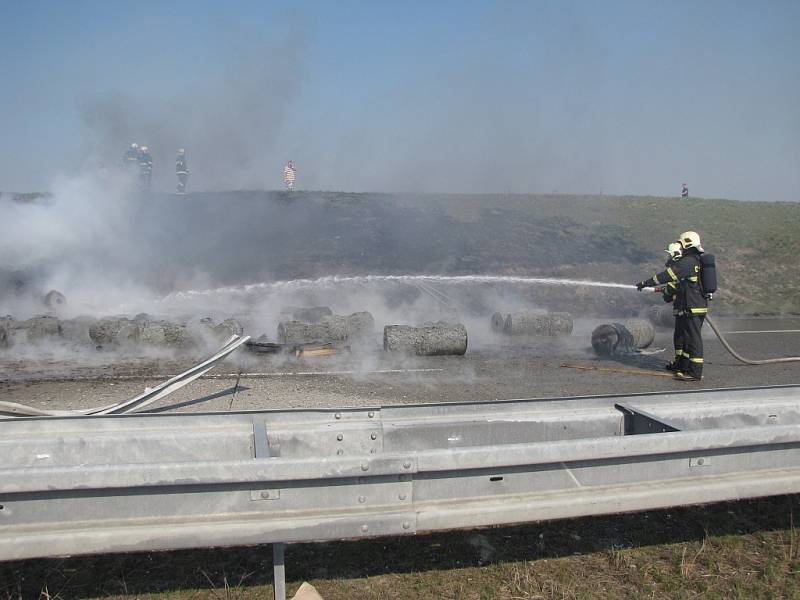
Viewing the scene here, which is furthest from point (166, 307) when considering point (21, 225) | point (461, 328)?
point (461, 328)

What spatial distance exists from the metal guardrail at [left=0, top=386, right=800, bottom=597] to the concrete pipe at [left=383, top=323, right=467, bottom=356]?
5.96 metres

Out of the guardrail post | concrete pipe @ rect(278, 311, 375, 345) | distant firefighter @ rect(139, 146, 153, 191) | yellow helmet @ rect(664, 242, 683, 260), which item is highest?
distant firefighter @ rect(139, 146, 153, 191)

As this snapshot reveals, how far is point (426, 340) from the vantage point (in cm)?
976

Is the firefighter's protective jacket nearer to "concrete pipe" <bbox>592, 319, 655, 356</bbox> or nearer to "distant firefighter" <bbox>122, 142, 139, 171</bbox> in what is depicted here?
"concrete pipe" <bbox>592, 319, 655, 356</bbox>

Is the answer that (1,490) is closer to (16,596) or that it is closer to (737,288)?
(16,596)

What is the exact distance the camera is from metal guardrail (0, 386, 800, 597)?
238cm

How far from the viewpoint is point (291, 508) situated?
8.32 ft

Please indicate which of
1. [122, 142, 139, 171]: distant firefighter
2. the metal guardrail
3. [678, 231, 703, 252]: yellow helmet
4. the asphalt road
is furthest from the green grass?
[122, 142, 139, 171]: distant firefighter

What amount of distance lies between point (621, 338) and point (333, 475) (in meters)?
8.64

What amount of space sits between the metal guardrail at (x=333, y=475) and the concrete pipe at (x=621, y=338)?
22.4ft

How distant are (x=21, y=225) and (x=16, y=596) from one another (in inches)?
508

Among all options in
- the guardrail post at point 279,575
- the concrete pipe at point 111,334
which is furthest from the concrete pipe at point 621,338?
the guardrail post at point 279,575

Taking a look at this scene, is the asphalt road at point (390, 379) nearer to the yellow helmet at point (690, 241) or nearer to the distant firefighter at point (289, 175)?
the yellow helmet at point (690, 241)

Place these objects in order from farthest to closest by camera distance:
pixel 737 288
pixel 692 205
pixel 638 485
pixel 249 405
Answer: pixel 692 205
pixel 737 288
pixel 249 405
pixel 638 485
